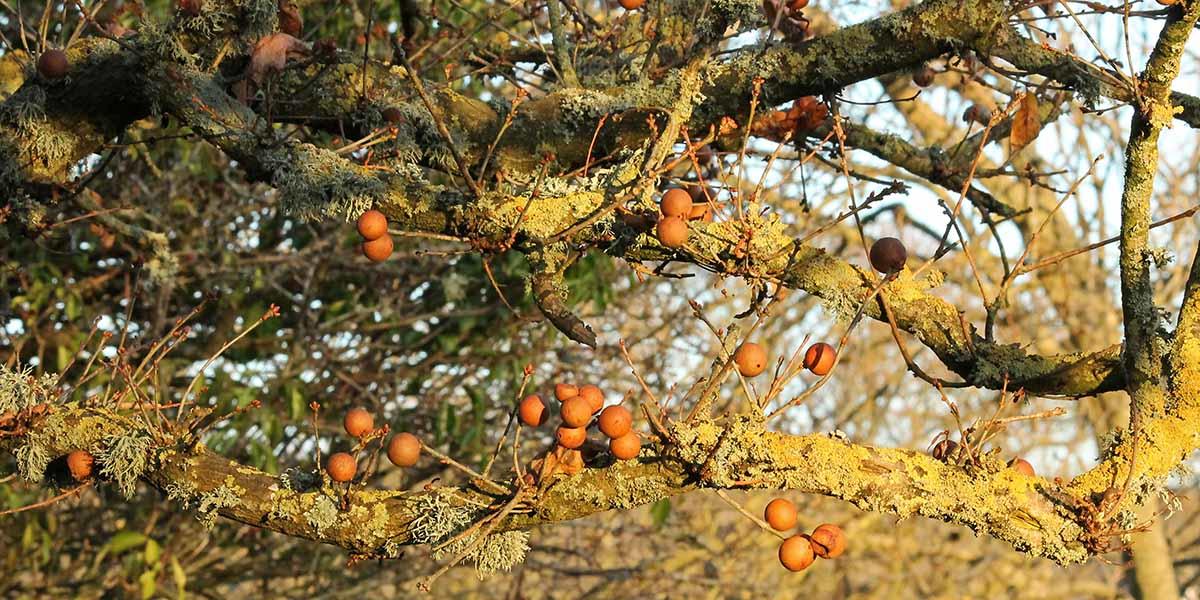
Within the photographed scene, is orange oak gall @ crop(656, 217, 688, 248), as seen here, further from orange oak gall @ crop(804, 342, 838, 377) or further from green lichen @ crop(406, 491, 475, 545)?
green lichen @ crop(406, 491, 475, 545)

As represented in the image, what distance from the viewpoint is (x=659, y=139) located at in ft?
7.28

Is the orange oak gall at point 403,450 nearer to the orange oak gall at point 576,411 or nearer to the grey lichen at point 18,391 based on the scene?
the orange oak gall at point 576,411

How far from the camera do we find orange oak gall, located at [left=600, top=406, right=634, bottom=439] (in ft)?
6.08

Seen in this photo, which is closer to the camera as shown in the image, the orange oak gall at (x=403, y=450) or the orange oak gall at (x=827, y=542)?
the orange oak gall at (x=827, y=542)

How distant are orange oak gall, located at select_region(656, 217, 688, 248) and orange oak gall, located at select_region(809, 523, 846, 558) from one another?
1.81 feet

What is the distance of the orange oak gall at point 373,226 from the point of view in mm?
2078

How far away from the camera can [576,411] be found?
73.2 inches

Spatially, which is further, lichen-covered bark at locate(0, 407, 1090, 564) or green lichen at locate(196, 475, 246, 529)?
green lichen at locate(196, 475, 246, 529)

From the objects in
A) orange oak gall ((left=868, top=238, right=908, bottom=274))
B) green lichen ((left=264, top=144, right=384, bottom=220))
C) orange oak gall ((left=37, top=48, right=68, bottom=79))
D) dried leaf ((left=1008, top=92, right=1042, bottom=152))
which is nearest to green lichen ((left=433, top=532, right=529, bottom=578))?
green lichen ((left=264, top=144, right=384, bottom=220))

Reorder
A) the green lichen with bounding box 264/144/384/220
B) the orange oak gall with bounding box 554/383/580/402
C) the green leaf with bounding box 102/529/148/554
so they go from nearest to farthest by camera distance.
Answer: the orange oak gall with bounding box 554/383/580/402 → the green lichen with bounding box 264/144/384/220 → the green leaf with bounding box 102/529/148/554

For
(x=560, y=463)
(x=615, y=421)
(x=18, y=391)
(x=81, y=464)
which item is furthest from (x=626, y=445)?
(x=18, y=391)

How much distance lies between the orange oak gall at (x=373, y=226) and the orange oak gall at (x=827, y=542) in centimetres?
94

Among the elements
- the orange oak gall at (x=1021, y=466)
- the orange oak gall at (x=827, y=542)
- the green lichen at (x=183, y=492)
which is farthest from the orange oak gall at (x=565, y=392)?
the orange oak gall at (x=1021, y=466)

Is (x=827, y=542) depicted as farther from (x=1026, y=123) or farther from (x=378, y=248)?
(x=1026, y=123)
